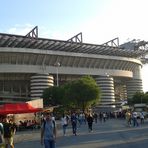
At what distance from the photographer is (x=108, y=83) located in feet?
418

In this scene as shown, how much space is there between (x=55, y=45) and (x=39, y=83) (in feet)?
37.5

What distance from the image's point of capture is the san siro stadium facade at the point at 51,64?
10781cm

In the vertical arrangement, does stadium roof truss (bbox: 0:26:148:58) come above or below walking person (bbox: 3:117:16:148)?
above

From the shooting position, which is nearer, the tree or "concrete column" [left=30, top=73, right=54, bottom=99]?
the tree

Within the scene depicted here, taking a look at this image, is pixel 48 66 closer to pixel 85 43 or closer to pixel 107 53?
pixel 85 43

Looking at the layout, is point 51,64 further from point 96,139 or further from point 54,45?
point 96,139

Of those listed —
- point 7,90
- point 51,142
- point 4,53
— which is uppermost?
point 4,53

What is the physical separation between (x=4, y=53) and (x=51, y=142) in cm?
9553

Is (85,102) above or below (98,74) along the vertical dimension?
below

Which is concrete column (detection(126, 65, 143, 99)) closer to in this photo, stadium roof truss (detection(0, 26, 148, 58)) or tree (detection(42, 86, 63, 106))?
stadium roof truss (detection(0, 26, 148, 58))

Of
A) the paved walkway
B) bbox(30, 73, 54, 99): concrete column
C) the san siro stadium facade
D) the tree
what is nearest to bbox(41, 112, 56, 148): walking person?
the paved walkway

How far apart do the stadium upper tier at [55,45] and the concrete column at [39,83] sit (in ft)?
26.4

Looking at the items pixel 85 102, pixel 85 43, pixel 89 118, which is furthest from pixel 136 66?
pixel 89 118

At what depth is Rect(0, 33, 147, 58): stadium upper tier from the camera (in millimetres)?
105125
